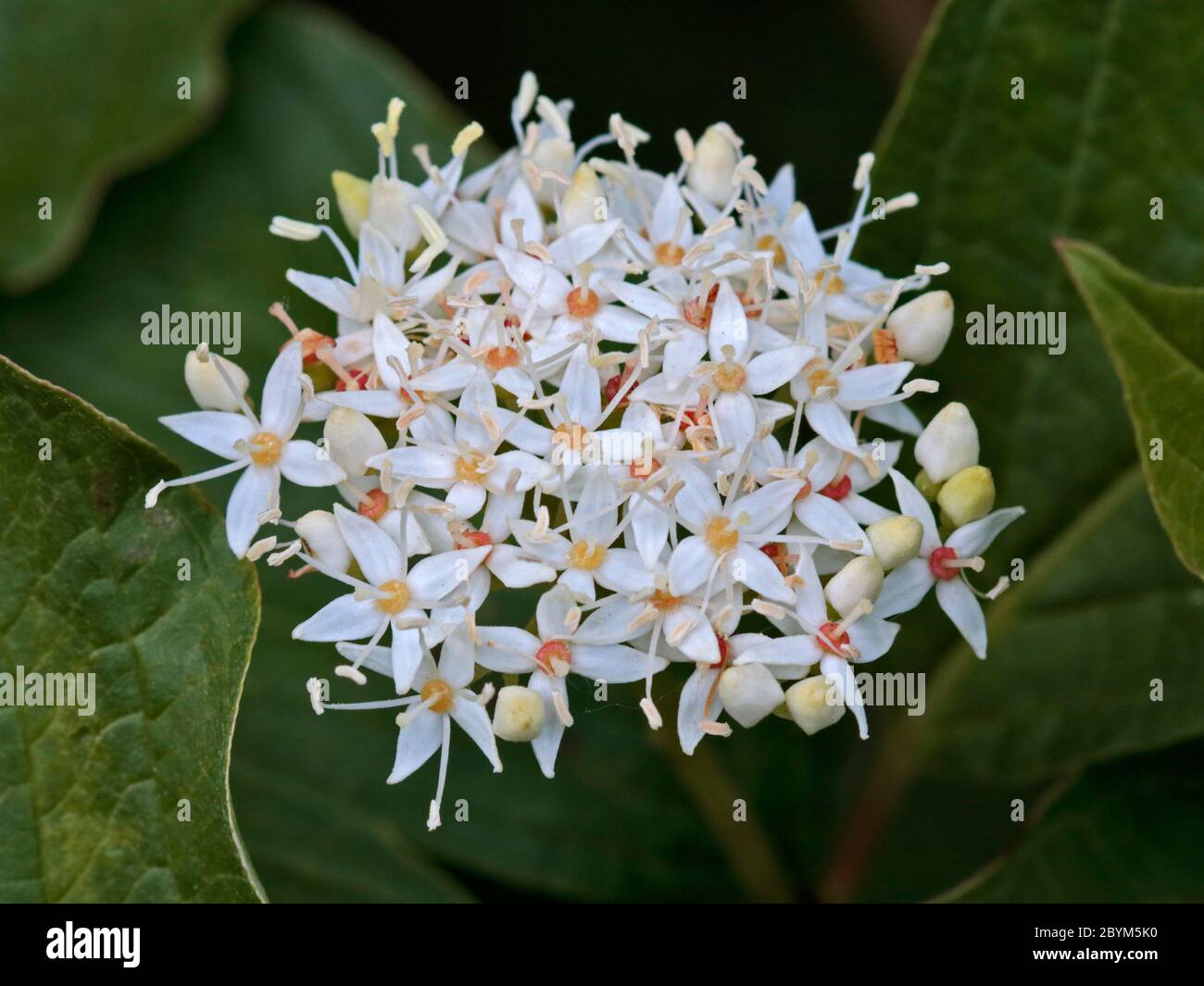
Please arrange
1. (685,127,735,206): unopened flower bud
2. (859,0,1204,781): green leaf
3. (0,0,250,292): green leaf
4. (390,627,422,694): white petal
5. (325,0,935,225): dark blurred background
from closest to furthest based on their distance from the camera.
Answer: (390,627,422,694): white petal → (685,127,735,206): unopened flower bud → (859,0,1204,781): green leaf → (0,0,250,292): green leaf → (325,0,935,225): dark blurred background

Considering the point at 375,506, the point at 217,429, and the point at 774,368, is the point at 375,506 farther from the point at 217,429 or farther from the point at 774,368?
the point at 774,368

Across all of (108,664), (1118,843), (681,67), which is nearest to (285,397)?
(108,664)

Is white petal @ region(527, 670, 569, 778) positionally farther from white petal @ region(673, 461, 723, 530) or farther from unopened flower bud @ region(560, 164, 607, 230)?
unopened flower bud @ region(560, 164, 607, 230)

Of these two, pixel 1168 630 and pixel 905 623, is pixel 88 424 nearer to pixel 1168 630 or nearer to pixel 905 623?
pixel 905 623

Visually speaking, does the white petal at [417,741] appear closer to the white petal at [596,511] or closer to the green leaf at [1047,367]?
the white petal at [596,511]

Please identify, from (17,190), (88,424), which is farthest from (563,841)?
(17,190)

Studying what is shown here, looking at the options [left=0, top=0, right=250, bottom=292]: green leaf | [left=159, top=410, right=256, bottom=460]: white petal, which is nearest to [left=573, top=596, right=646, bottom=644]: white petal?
[left=159, top=410, right=256, bottom=460]: white petal

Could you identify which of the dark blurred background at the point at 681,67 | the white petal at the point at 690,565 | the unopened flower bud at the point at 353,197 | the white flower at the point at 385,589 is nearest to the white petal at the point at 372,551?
the white flower at the point at 385,589
